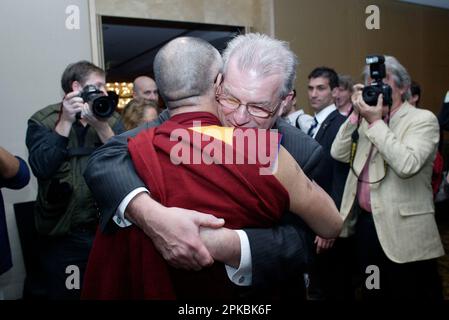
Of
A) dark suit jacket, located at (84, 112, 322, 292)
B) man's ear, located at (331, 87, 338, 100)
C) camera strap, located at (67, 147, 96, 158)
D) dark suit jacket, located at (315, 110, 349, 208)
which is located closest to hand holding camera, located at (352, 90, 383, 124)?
dark suit jacket, located at (315, 110, 349, 208)

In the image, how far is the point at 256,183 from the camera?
922 millimetres

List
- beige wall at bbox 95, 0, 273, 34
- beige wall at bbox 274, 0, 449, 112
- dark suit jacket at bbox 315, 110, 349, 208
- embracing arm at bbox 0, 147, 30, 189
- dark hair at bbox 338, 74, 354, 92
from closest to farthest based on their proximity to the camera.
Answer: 1. embracing arm at bbox 0, 147, 30, 189
2. dark suit jacket at bbox 315, 110, 349, 208
3. dark hair at bbox 338, 74, 354, 92
4. beige wall at bbox 95, 0, 273, 34
5. beige wall at bbox 274, 0, 449, 112

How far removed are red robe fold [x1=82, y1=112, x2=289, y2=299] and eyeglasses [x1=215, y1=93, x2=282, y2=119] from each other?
4.0 inches

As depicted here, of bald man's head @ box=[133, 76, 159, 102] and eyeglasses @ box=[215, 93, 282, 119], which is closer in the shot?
eyeglasses @ box=[215, 93, 282, 119]

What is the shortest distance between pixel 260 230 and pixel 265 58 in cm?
41

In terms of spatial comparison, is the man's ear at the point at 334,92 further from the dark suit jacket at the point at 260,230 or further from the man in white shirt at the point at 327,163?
the dark suit jacket at the point at 260,230

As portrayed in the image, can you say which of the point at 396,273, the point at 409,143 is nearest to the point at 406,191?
the point at 409,143

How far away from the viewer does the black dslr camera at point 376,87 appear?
2.05 metres

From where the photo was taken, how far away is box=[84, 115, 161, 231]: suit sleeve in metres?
0.96

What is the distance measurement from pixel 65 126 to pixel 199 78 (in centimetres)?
118

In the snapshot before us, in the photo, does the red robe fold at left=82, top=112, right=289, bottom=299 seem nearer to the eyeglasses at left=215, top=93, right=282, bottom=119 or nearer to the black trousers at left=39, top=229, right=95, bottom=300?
the eyeglasses at left=215, top=93, right=282, bottom=119

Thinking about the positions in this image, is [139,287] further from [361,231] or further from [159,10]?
[159,10]

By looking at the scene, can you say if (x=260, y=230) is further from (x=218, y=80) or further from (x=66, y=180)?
(x=66, y=180)

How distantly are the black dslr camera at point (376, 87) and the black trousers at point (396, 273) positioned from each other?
0.58m
